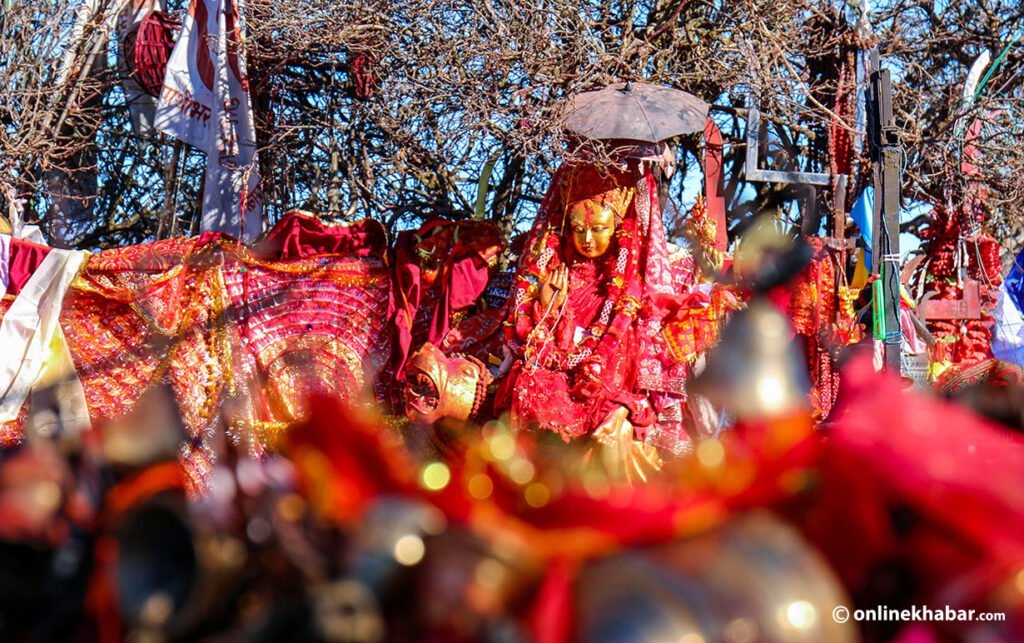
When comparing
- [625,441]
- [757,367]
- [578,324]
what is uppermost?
[757,367]

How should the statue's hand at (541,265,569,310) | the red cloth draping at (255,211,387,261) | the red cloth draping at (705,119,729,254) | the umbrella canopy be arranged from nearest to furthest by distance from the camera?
the umbrella canopy, the statue's hand at (541,265,569,310), the red cloth draping at (255,211,387,261), the red cloth draping at (705,119,729,254)

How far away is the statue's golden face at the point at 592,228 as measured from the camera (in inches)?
246

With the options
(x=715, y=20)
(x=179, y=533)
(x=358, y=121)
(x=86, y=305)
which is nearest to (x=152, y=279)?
(x=86, y=305)

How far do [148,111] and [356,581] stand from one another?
883 cm

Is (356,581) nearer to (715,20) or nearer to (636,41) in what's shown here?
(636,41)

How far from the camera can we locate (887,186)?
580cm

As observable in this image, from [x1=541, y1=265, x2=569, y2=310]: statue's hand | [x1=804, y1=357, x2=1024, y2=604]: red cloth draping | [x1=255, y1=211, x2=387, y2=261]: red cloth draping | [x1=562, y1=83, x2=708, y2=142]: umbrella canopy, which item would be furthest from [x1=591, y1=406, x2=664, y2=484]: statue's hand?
[x1=804, y1=357, x2=1024, y2=604]: red cloth draping

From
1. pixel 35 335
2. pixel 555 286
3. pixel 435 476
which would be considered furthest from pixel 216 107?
pixel 435 476

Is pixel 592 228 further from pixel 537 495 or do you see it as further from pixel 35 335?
pixel 537 495

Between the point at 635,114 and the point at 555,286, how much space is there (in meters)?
1.05

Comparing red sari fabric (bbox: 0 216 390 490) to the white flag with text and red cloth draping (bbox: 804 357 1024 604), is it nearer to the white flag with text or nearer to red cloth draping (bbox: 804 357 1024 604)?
the white flag with text

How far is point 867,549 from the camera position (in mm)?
1303

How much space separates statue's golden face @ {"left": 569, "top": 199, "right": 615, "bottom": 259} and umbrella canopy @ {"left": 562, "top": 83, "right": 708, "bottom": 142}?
1.43 feet

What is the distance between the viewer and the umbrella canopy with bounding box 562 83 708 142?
6035mm
